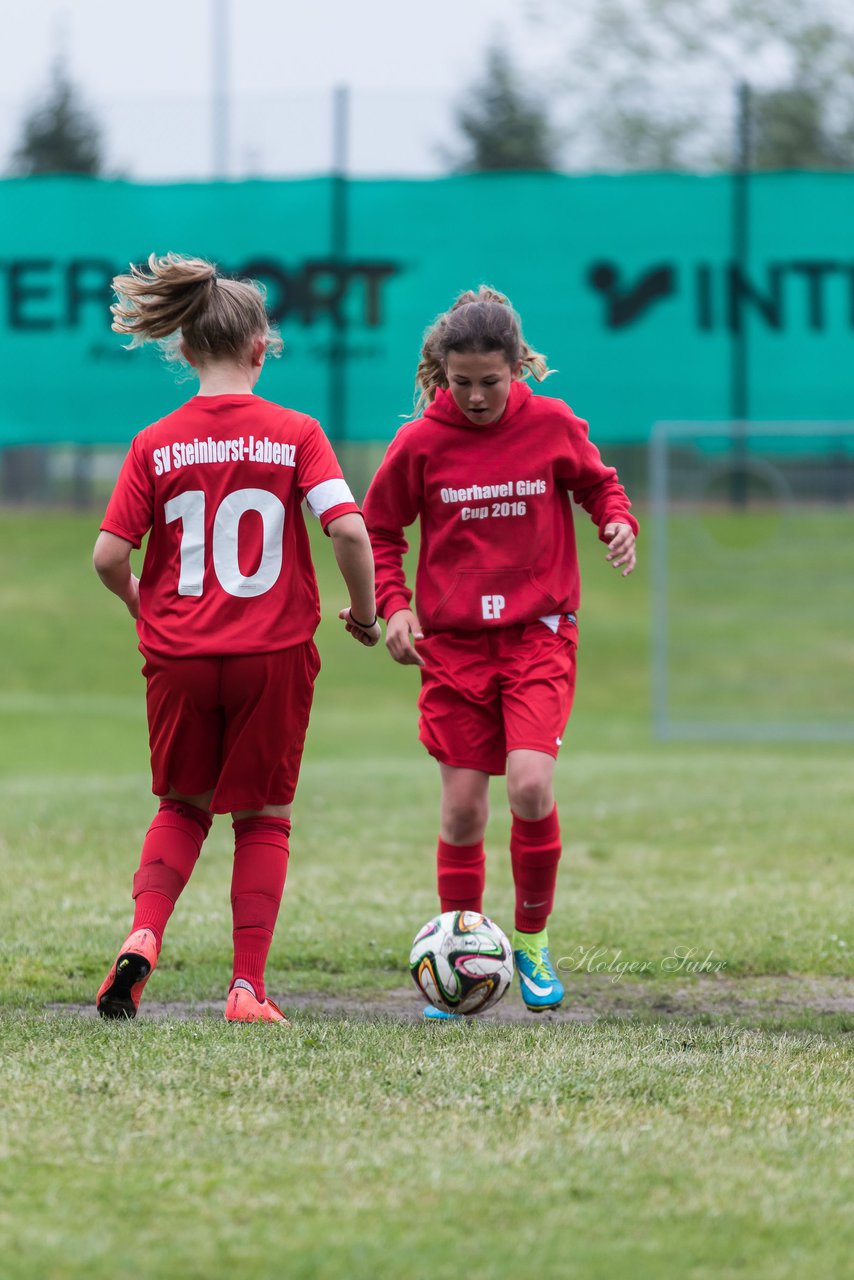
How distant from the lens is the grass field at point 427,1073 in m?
2.66

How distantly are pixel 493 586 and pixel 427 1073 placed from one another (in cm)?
166

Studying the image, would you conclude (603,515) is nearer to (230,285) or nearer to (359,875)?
(230,285)

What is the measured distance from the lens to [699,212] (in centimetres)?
1535

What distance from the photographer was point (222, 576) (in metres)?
4.31

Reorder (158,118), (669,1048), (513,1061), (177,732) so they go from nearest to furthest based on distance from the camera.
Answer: (513,1061) → (669,1048) → (177,732) → (158,118)

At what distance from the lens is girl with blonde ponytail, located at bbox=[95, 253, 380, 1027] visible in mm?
4285

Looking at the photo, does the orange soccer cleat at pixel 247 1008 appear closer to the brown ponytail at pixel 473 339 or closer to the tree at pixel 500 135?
the brown ponytail at pixel 473 339

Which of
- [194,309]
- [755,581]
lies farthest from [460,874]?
[755,581]

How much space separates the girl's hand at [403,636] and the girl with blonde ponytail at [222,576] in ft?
0.71

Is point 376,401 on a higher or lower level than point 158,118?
lower

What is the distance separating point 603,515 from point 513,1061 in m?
1.82

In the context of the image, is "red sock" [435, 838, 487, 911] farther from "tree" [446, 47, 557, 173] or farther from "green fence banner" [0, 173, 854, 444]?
"tree" [446, 47, 557, 173]

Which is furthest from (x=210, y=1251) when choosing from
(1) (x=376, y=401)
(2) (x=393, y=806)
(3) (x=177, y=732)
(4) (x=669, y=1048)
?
(1) (x=376, y=401)

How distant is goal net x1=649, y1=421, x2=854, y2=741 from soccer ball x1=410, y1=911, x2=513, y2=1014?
10331 mm
